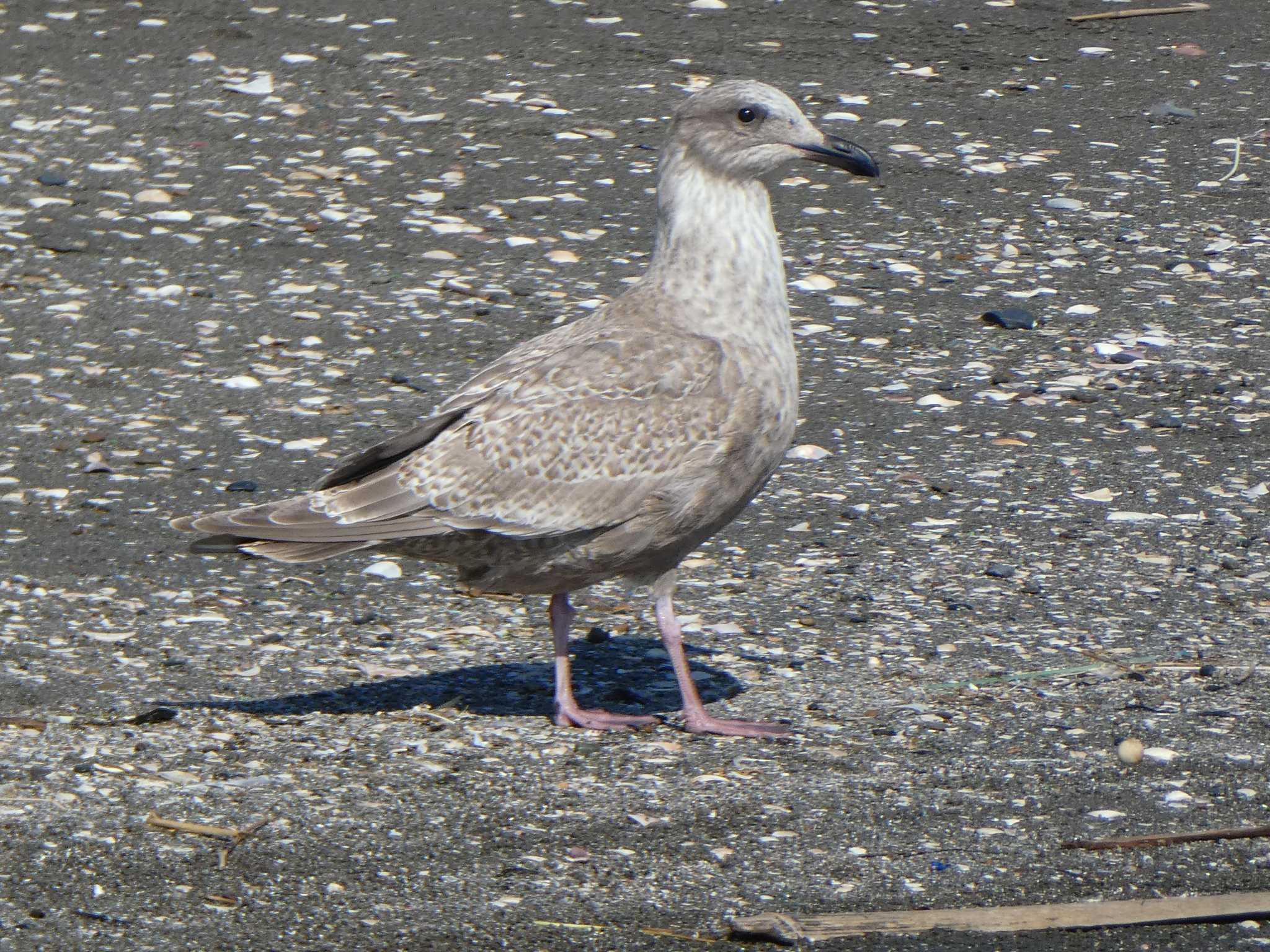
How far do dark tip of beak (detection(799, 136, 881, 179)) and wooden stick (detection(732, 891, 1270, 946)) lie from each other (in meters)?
2.37

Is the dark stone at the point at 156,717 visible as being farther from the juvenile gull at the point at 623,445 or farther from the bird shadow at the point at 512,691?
the juvenile gull at the point at 623,445

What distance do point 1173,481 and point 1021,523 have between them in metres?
0.69

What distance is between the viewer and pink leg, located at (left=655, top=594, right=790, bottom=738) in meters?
5.17

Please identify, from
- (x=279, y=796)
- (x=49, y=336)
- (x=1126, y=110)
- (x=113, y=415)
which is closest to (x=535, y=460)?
(x=279, y=796)

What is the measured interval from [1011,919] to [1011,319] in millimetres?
4453

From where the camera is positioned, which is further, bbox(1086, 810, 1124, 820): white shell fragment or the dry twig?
bbox(1086, 810, 1124, 820): white shell fragment

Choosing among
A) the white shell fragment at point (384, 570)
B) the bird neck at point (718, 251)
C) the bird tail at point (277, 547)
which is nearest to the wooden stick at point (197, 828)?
the bird tail at point (277, 547)

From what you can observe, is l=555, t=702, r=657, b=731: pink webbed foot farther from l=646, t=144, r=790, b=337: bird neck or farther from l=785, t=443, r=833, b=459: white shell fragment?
l=785, t=443, r=833, b=459: white shell fragment

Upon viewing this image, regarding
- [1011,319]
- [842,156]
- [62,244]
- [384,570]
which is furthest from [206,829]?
[62,244]

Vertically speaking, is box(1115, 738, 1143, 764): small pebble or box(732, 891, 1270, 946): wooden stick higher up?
box(732, 891, 1270, 946): wooden stick

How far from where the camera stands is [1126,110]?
35.1 ft

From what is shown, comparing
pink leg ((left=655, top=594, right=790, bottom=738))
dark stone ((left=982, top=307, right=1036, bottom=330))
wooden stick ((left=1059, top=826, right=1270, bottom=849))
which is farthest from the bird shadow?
dark stone ((left=982, top=307, right=1036, bottom=330))

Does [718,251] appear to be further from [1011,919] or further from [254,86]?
[254,86]

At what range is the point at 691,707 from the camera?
5215 mm
